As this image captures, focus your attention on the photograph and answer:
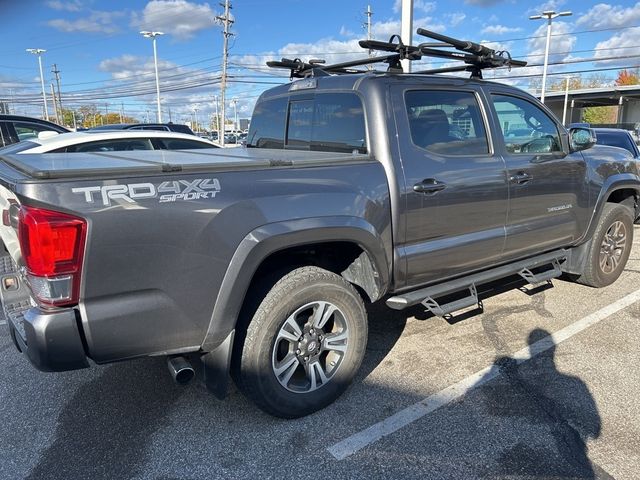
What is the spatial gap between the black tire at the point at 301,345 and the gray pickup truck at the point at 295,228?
10 millimetres

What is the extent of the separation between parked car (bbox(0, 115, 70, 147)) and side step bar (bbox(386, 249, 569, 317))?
318 inches

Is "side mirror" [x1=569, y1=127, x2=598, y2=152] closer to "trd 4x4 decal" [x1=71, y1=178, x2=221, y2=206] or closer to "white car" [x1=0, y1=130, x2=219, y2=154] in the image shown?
"trd 4x4 decal" [x1=71, y1=178, x2=221, y2=206]

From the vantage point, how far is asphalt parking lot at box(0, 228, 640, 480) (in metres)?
2.57

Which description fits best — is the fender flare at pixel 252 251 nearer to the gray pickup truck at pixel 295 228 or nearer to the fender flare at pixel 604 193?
the gray pickup truck at pixel 295 228

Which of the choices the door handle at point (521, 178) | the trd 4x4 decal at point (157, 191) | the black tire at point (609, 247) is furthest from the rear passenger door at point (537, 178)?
the trd 4x4 decal at point (157, 191)

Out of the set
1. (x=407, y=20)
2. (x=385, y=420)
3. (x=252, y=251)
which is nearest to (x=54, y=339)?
(x=252, y=251)

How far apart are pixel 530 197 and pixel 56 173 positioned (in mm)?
3400

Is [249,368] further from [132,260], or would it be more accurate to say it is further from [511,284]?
[511,284]

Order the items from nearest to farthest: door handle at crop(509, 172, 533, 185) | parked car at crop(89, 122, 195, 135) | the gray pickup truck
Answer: the gray pickup truck < door handle at crop(509, 172, 533, 185) < parked car at crop(89, 122, 195, 135)

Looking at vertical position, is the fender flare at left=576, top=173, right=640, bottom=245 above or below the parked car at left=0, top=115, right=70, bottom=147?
below

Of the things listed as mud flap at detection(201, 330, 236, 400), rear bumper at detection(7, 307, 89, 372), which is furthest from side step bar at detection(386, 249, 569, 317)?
rear bumper at detection(7, 307, 89, 372)

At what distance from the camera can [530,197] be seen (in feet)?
13.2

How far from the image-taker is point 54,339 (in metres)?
2.19

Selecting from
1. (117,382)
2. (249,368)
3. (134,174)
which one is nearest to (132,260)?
(134,174)
